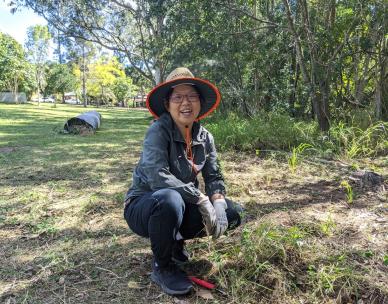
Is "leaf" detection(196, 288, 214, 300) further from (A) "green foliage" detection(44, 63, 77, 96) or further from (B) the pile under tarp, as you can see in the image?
(A) "green foliage" detection(44, 63, 77, 96)

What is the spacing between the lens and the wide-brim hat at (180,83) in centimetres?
239

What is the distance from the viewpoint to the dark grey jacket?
2.22m

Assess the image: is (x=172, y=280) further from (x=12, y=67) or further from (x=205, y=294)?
(x=12, y=67)

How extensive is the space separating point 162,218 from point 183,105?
74cm

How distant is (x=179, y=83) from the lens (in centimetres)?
242

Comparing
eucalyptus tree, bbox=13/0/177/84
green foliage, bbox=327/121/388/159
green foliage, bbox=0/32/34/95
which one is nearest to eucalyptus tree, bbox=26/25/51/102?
green foliage, bbox=0/32/34/95

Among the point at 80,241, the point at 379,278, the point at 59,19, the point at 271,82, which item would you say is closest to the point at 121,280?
the point at 80,241

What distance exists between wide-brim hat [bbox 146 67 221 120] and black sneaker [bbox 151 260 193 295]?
100cm

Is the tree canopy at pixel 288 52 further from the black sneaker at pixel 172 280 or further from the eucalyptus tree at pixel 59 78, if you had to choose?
the eucalyptus tree at pixel 59 78

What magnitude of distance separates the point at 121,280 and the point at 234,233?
944 mm

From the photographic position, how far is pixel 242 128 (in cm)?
719

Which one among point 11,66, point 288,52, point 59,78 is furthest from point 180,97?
point 59,78

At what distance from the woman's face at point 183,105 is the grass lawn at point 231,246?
2.71ft

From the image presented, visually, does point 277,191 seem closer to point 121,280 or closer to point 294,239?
point 294,239
